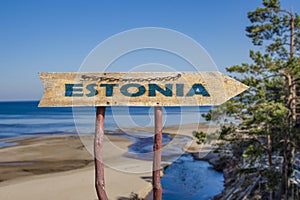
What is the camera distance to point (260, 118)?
8508 millimetres

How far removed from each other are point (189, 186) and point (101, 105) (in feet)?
49.0

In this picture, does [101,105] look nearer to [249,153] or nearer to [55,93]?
[55,93]

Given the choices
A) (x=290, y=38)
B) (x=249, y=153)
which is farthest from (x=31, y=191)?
(x=290, y=38)

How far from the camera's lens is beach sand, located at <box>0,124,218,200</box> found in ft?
46.4

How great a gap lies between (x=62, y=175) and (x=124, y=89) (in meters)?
16.3

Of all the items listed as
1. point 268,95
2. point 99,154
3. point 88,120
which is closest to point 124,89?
point 99,154

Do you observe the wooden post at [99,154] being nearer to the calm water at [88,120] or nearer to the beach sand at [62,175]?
the calm water at [88,120]

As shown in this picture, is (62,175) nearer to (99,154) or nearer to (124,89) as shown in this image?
(99,154)

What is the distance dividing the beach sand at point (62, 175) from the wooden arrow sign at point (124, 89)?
24.0ft

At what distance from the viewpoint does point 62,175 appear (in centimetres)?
1722

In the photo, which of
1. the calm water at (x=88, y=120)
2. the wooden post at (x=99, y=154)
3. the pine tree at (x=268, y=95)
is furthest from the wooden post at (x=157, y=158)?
the pine tree at (x=268, y=95)

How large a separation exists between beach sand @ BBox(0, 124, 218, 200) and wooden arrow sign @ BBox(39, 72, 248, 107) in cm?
731

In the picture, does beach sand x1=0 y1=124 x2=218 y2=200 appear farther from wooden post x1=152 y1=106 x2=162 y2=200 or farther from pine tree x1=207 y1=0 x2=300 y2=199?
wooden post x1=152 y1=106 x2=162 y2=200

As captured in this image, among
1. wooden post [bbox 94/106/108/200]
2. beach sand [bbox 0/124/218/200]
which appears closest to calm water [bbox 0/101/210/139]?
wooden post [bbox 94/106/108/200]
